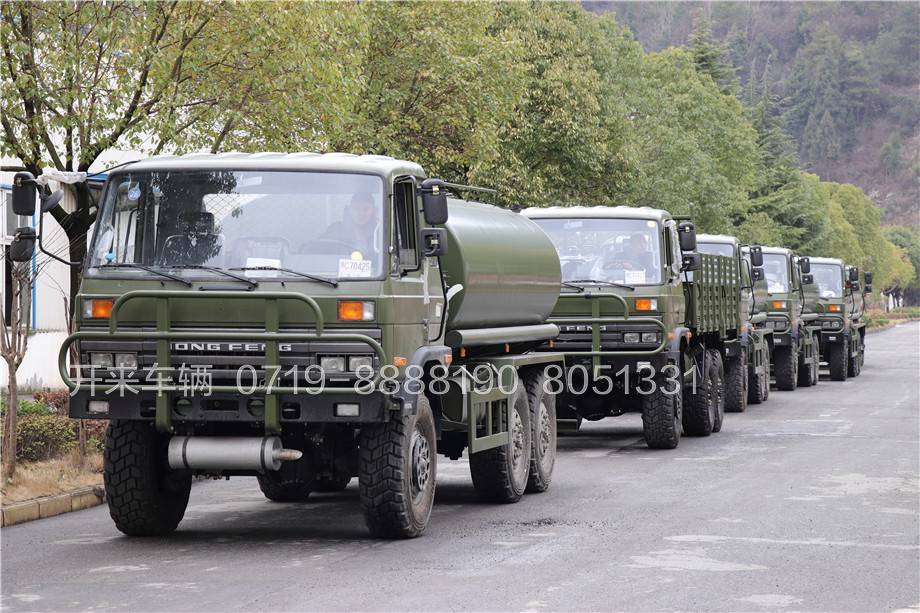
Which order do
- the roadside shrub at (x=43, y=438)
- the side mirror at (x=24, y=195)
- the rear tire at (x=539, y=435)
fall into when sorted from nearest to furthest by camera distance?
the side mirror at (x=24, y=195) < the rear tire at (x=539, y=435) < the roadside shrub at (x=43, y=438)

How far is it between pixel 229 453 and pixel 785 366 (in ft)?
73.4

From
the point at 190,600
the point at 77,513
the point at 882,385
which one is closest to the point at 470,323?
the point at 77,513

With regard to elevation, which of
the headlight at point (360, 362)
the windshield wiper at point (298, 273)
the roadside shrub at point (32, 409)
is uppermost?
the windshield wiper at point (298, 273)

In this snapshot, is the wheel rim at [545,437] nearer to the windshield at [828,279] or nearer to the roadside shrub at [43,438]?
the roadside shrub at [43,438]

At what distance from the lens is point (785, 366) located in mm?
31000

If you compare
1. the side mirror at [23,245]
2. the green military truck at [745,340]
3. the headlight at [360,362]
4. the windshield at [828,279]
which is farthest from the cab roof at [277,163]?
the windshield at [828,279]

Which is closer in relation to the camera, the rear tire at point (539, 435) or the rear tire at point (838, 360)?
the rear tire at point (539, 435)

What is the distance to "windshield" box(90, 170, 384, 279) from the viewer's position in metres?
10.3

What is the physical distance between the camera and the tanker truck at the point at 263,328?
394 inches

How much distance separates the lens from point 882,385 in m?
33.2

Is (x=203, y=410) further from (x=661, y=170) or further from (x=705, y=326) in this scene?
(x=661, y=170)

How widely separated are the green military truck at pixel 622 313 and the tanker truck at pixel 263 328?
619cm

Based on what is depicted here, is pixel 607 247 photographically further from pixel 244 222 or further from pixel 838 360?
pixel 838 360

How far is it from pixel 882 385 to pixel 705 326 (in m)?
14.8
